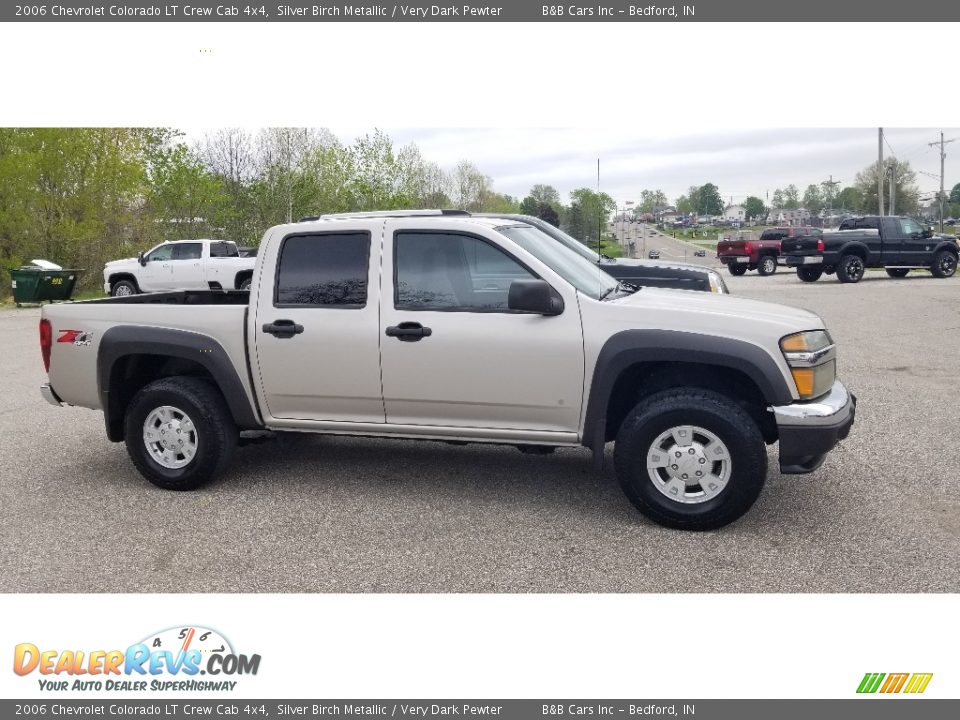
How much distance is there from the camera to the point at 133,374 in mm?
6621

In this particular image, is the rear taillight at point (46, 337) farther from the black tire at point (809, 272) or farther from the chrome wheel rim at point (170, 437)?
the black tire at point (809, 272)

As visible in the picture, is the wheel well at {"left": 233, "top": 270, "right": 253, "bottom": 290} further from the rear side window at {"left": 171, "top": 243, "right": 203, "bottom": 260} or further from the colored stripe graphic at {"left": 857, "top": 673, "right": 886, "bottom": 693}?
the colored stripe graphic at {"left": 857, "top": 673, "right": 886, "bottom": 693}

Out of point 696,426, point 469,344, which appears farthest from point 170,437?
point 696,426

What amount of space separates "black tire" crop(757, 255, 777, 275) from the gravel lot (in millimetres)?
26134

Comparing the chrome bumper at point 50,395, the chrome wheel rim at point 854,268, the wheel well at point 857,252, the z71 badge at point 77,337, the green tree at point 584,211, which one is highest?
the green tree at point 584,211

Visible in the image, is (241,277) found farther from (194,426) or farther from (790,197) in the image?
(790,197)

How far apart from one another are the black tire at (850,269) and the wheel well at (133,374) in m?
24.6

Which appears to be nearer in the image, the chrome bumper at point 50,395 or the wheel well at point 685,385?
the wheel well at point 685,385

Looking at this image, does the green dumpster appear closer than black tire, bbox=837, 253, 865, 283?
Yes

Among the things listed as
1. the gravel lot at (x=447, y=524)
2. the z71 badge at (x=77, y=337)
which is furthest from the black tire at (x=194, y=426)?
the z71 badge at (x=77, y=337)

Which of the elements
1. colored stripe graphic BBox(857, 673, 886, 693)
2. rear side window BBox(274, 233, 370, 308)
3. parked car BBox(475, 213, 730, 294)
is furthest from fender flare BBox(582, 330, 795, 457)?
parked car BBox(475, 213, 730, 294)

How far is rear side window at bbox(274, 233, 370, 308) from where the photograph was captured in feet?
19.9

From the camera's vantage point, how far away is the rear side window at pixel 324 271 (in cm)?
605

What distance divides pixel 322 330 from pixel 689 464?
250cm
